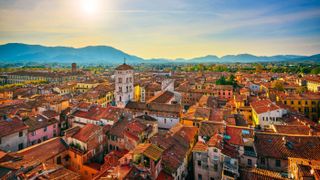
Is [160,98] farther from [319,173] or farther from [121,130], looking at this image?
[319,173]

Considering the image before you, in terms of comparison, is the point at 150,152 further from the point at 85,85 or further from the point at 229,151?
the point at 85,85

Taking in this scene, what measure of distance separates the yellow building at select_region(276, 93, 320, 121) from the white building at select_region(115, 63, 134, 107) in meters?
41.7

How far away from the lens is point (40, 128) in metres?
36.3

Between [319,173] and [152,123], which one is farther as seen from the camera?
[152,123]

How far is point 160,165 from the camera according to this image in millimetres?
21906

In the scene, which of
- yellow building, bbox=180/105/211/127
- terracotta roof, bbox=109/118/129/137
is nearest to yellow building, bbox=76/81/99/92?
terracotta roof, bbox=109/118/129/137

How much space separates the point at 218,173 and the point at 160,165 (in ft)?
24.6

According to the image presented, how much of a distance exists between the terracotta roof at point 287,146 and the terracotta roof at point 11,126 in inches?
1399

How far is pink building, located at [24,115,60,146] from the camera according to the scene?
3484 cm

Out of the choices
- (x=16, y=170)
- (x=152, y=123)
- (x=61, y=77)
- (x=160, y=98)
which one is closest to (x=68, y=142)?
(x=16, y=170)

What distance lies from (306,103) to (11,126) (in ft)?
213

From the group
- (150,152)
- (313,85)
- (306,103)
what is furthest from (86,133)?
(313,85)

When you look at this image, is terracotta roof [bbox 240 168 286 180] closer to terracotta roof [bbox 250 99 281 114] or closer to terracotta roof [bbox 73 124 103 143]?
terracotta roof [bbox 73 124 103 143]

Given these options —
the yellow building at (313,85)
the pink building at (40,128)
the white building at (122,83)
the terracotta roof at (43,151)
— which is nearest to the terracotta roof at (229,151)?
the terracotta roof at (43,151)
